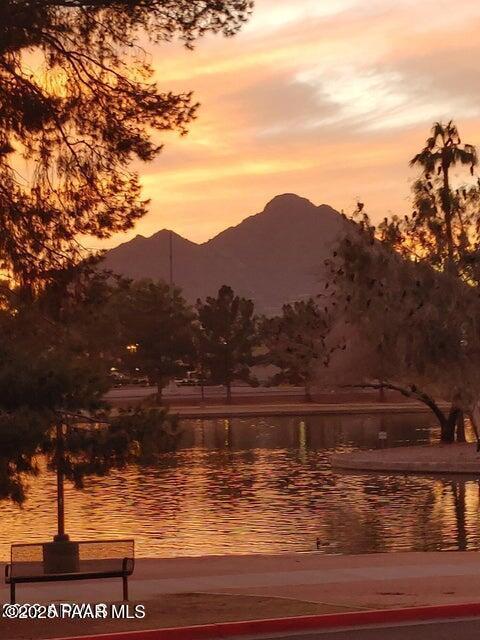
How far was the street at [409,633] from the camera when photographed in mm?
14000

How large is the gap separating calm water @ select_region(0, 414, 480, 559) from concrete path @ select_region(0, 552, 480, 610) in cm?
237

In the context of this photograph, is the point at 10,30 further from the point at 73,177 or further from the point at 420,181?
the point at 420,181

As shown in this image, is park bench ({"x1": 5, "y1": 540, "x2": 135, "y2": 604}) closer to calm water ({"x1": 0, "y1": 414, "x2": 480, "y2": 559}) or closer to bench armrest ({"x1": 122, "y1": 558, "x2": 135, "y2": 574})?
bench armrest ({"x1": 122, "y1": 558, "x2": 135, "y2": 574})

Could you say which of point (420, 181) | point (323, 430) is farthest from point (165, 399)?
point (420, 181)

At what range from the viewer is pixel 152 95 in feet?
61.5

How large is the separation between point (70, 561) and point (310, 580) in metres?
3.68

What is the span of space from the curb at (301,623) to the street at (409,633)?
7.6 inches

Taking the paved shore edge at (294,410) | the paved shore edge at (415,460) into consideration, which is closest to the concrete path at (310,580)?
the paved shore edge at (415,460)

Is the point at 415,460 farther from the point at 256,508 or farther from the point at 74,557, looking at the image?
the point at 74,557

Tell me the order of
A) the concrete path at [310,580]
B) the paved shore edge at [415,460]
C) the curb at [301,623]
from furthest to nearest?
1. the paved shore edge at [415,460]
2. the concrete path at [310,580]
3. the curb at [301,623]

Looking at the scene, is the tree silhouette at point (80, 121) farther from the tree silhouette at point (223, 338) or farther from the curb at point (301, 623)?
the tree silhouette at point (223, 338)

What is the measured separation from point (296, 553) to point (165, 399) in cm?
7857

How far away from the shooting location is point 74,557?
60.8ft

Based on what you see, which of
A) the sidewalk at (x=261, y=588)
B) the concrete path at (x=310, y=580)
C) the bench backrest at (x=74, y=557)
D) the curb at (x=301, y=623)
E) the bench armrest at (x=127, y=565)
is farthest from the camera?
the concrete path at (x=310, y=580)
